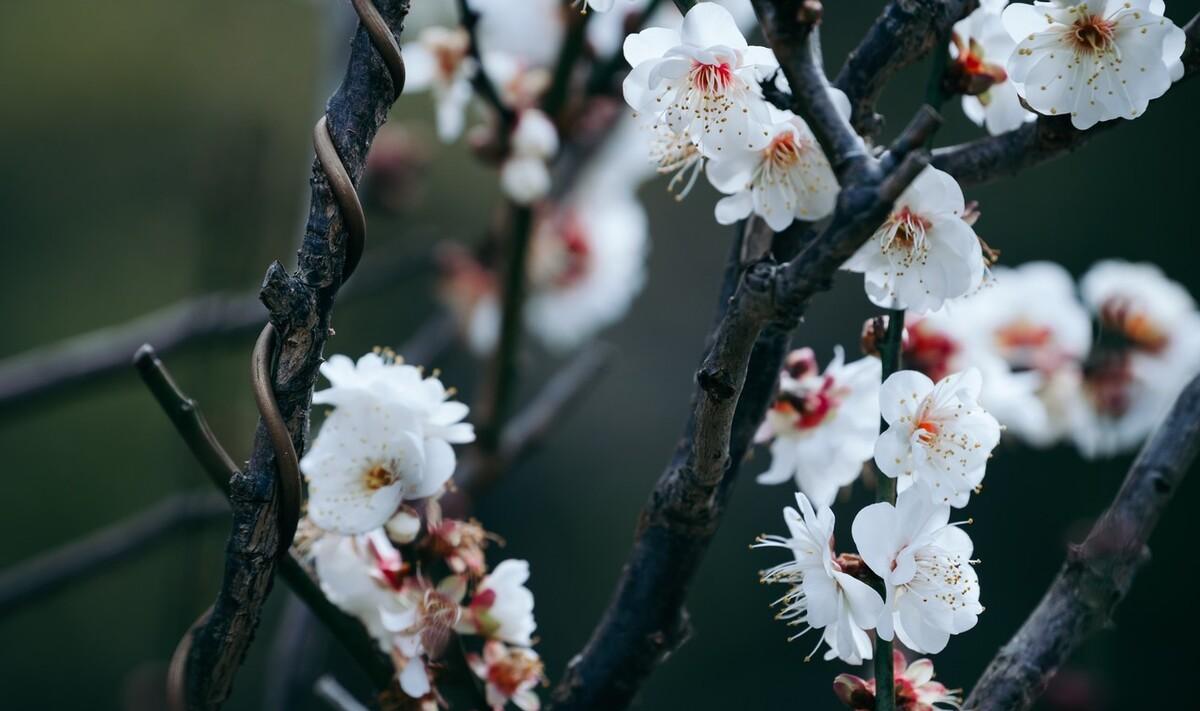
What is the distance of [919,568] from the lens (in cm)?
47

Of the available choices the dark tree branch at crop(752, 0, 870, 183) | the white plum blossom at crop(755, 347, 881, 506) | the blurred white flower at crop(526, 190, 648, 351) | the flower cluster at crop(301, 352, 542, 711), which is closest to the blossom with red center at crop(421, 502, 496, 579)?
the flower cluster at crop(301, 352, 542, 711)

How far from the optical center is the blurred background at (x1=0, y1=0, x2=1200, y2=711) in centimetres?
218

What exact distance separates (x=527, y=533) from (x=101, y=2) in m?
2.71

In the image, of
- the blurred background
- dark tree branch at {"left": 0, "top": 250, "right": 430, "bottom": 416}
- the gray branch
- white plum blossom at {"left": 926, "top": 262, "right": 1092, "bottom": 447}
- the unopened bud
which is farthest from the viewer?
the blurred background

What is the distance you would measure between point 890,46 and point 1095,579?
275 millimetres

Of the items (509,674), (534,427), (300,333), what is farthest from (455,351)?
(300,333)

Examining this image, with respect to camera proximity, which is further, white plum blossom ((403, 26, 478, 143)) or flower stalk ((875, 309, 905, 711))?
white plum blossom ((403, 26, 478, 143))

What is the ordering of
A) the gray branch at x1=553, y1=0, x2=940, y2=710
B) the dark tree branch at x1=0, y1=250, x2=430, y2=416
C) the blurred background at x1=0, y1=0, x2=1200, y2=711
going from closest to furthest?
1. the gray branch at x1=553, y1=0, x2=940, y2=710
2. the dark tree branch at x1=0, y1=250, x2=430, y2=416
3. the blurred background at x1=0, y1=0, x2=1200, y2=711

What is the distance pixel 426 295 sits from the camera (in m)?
2.86

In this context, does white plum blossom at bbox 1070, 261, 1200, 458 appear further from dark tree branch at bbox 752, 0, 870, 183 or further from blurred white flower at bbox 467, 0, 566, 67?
dark tree branch at bbox 752, 0, 870, 183

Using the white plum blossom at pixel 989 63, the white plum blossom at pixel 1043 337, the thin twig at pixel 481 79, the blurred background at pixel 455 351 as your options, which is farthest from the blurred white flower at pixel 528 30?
the white plum blossom at pixel 989 63

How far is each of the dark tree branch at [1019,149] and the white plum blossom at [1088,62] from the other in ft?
0.08

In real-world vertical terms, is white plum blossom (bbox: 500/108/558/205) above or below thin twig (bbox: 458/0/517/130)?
below

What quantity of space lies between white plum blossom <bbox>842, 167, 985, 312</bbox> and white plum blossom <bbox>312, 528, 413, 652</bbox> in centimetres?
27
